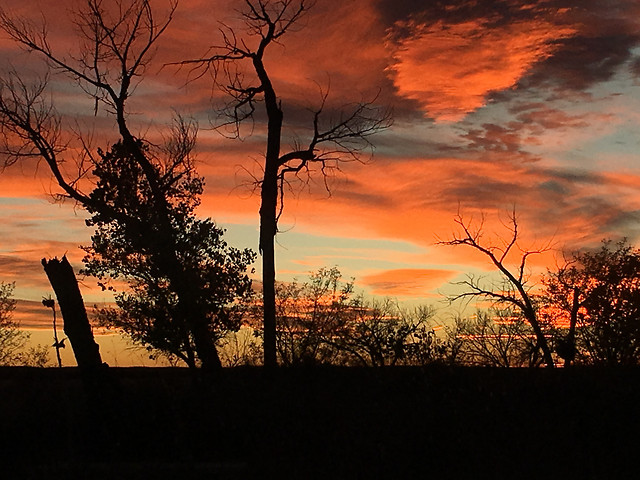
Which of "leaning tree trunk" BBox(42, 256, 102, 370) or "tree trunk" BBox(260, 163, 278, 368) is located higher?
"tree trunk" BBox(260, 163, 278, 368)

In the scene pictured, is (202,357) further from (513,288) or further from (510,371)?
Result: (513,288)

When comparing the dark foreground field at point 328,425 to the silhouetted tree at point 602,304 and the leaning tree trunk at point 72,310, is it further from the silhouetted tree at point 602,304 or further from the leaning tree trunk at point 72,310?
the silhouetted tree at point 602,304

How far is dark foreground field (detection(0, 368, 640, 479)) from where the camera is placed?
1054 cm

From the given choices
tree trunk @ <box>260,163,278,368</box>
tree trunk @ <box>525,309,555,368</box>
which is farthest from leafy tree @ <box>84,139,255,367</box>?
tree trunk @ <box>525,309,555,368</box>

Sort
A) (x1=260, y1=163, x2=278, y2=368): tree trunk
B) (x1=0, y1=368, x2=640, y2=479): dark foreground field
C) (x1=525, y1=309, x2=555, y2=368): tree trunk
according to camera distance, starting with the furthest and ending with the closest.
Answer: (x1=525, y1=309, x2=555, y2=368): tree trunk < (x1=260, y1=163, x2=278, y2=368): tree trunk < (x1=0, y1=368, x2=640, y2=479): dark foreground field

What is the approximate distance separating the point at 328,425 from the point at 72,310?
5.93 metres

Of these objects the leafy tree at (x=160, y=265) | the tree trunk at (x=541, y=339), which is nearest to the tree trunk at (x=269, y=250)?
the leafy tree at (x=160, y=265)

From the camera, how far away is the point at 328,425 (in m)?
12.2

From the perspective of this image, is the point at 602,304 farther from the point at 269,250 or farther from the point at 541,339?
the point at 269,250

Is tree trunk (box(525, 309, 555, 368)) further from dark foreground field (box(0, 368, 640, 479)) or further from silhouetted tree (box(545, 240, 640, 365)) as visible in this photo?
dark foreground field (box(0, 368, 640, 479))

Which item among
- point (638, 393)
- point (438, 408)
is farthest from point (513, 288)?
point (438, 408)

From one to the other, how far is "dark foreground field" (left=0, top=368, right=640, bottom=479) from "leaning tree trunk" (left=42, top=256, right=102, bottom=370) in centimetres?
81

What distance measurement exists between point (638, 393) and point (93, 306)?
17.5m

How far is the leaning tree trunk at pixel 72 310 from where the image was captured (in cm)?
1464
